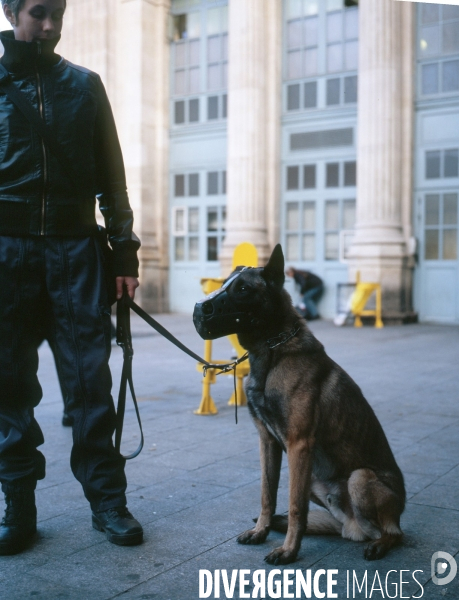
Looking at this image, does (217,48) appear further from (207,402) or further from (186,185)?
(207,402)

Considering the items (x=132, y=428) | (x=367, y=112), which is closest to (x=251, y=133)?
(x=367, y=112)

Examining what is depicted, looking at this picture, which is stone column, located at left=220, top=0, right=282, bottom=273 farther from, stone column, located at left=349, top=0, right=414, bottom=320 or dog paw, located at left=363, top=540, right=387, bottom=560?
dog paw, located at left=363, top=540, right=387, bottom=560

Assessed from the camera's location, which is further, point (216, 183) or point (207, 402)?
point (216, 183)

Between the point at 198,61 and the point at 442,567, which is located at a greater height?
the point at 198,61

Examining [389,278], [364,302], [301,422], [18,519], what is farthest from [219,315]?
[389,278]

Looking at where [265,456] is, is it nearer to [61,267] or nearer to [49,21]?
[61,267]

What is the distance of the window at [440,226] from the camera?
14.8 m

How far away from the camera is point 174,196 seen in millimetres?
18047

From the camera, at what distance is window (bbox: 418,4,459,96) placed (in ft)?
48.1

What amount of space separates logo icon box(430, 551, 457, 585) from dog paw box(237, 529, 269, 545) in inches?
26.8

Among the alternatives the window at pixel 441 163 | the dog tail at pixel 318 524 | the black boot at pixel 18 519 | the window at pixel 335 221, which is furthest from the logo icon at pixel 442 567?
the window at pixel 335 221

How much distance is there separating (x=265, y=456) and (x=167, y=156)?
15616mm

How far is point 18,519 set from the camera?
305 centimetres

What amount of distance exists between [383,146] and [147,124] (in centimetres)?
592
